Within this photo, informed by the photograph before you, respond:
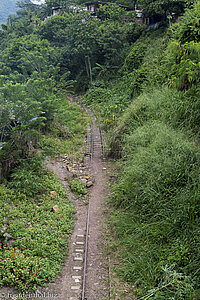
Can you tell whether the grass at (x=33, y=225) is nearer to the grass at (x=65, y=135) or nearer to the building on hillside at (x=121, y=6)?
the grass at (x=65, y=135)

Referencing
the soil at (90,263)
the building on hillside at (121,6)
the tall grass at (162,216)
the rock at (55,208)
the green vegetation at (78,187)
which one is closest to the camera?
the tall grass at (162,216)

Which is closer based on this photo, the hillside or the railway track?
the railway track

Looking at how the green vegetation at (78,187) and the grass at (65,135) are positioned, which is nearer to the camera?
the green vegetation at (78,187)

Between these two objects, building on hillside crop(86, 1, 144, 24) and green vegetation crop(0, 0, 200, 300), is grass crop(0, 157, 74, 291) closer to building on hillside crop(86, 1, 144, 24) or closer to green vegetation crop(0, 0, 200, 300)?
green vegetation crop(0, 0, 200, 300)

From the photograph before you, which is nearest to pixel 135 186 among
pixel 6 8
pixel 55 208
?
pixel 55 208

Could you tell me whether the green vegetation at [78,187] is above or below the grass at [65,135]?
below

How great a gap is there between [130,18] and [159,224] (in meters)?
24.8

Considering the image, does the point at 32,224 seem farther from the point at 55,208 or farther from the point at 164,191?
the point at 164,191

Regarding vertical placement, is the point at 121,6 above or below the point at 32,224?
above

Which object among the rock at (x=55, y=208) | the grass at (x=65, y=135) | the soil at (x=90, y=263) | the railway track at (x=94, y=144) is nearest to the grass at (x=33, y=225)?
the rock at (x=55, y=208)

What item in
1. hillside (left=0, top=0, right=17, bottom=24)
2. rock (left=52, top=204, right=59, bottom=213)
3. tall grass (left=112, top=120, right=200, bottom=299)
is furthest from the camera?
hillside (left=0, top=0, right=17, bottom=24)

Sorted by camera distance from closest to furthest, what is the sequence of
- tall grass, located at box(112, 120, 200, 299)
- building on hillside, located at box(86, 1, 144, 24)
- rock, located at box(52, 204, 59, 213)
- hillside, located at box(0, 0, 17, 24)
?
tall grass, located at box(112, 120, 200, 299) → rock, located at box(52, 204, 59, 213) → building on hillside, located at box(86, 1, 144, 24) → hillside, located at box(0, 0, 17, 24)

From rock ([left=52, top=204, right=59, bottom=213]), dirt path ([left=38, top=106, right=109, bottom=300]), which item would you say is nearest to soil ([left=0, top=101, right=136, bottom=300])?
dirt path ([left=38, top=106, right=109, bottom=300])

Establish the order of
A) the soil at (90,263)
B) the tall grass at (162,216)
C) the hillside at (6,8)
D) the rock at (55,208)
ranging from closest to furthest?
the tall grass at (162,216), the soil at (90,263), the rock at (55,208), the hillside at (6,8)
